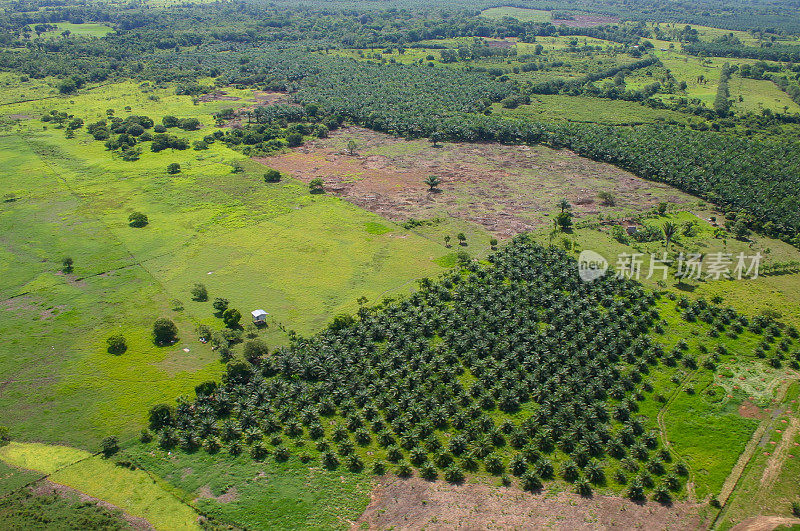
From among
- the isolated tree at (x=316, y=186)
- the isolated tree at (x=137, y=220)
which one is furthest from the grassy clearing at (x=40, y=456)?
the isolated tree at (x=316, y=186)

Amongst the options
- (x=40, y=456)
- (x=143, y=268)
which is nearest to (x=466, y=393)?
(x=40, y=456)

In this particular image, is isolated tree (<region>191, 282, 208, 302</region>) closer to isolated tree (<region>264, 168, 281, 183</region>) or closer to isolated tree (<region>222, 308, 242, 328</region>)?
isolated tree (<region>222, 308, 242, 328</region>)

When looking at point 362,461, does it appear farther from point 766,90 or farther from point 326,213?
point 766,90

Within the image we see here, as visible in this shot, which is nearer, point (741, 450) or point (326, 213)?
point (741, 450)

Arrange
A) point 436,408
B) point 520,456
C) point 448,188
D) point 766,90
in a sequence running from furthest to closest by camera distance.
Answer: point 766,90, point 448,188, point 436,408, point 520,456

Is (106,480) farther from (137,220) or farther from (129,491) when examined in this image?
(137,220)

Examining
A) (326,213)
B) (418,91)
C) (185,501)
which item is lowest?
(185,501)

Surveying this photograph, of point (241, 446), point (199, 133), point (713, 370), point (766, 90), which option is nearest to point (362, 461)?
point (241, 446)
